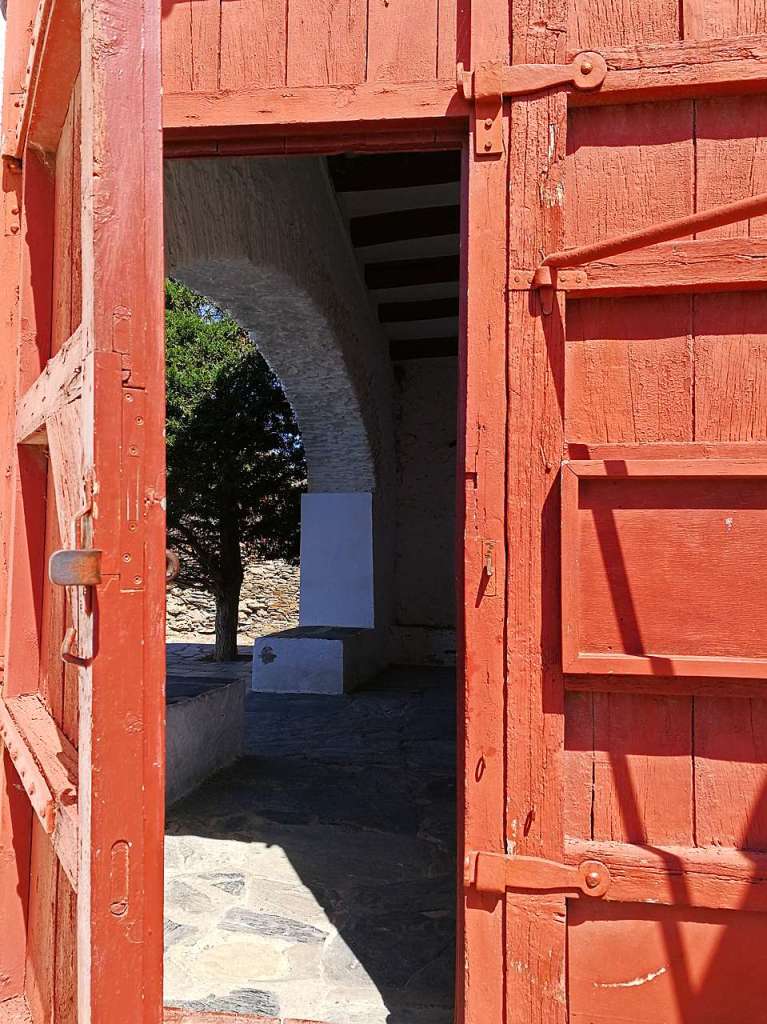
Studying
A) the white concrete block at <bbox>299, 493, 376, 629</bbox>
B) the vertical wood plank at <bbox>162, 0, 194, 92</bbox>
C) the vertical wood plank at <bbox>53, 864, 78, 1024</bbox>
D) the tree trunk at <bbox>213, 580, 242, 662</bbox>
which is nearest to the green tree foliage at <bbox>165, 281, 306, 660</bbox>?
the tree trunk at <bbox>213, 580, 242, 662</bbox>

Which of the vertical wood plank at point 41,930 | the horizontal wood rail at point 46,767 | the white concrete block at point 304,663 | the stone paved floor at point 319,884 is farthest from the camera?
the white concrete block at point 304,663

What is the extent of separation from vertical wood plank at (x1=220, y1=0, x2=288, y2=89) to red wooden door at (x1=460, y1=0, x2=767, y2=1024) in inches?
20.0

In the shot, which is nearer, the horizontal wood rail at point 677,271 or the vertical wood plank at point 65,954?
the vertical wood plank at point 65,954

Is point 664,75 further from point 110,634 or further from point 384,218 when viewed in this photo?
point 384,218

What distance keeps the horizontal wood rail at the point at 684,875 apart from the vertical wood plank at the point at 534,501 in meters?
0.13

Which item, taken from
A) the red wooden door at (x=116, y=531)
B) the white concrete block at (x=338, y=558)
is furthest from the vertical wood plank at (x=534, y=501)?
the white concrete block at (x=338, y=558)

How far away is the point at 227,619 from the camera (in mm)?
10523

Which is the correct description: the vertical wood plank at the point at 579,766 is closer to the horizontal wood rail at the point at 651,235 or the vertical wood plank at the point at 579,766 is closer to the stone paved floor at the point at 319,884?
the stone paved floor at the point at 319,884

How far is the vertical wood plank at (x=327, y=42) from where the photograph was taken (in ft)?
6.05

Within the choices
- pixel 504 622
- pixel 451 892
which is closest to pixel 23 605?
pixel 504 622

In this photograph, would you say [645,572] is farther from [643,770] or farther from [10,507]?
[10,507]

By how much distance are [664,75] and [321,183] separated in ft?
14.9

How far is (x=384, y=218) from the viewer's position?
6.75m

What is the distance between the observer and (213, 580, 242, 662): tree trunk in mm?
10409
